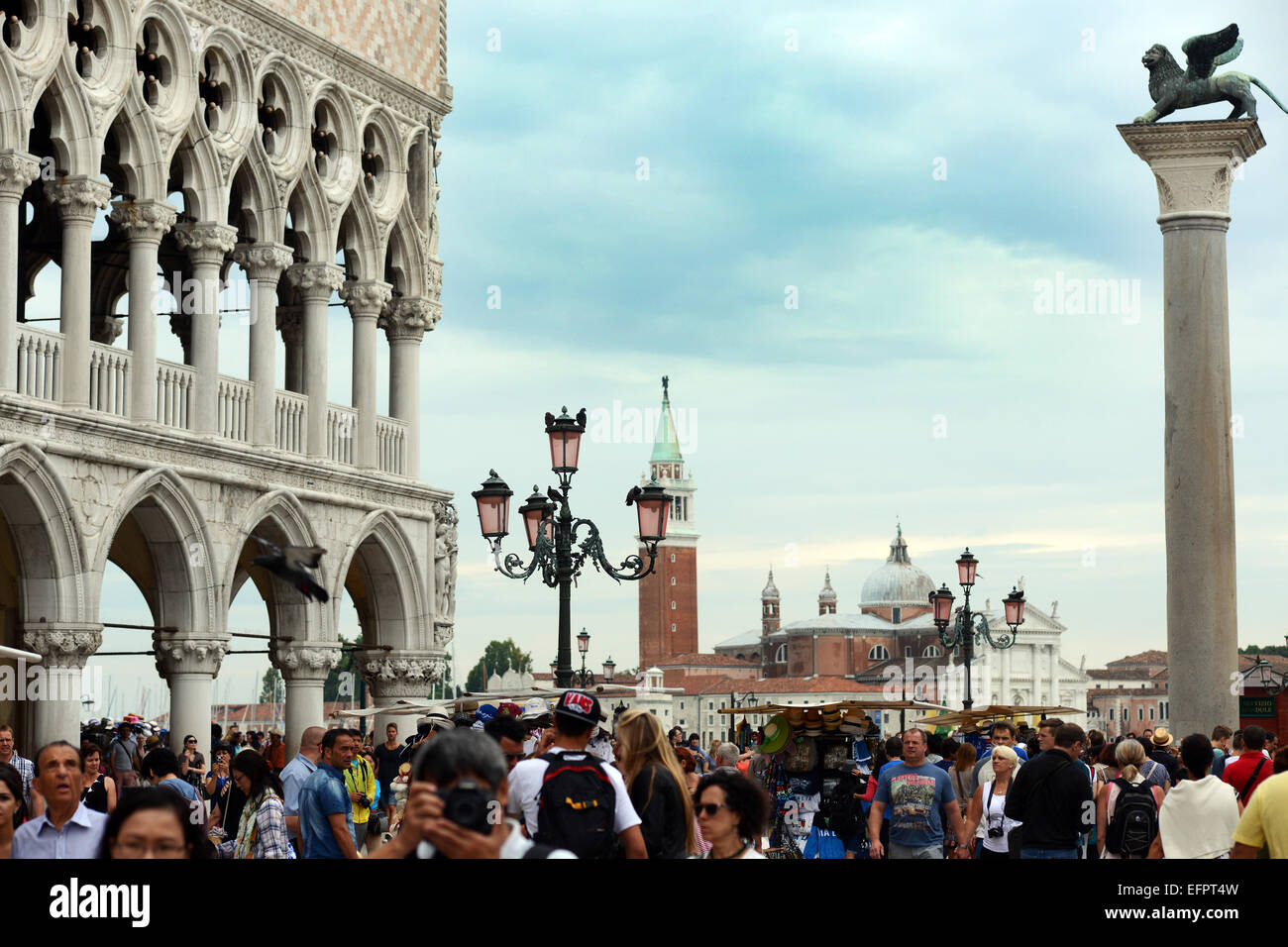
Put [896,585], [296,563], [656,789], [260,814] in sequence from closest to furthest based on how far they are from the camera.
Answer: [296,563], [656,789], [260,814], [896,585]

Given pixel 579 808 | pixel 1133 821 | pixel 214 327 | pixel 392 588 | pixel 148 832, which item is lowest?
pixel 1133 821

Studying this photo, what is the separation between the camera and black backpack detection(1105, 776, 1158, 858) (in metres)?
10.9

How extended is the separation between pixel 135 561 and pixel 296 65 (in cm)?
641

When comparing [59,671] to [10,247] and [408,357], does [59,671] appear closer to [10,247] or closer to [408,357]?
[10,247]

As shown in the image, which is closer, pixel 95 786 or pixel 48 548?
pixel 95 786

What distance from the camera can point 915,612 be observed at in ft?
566

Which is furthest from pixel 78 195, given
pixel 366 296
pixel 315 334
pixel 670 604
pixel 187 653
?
pixel 670 604

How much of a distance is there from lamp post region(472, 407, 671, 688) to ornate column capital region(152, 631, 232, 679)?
435 cm

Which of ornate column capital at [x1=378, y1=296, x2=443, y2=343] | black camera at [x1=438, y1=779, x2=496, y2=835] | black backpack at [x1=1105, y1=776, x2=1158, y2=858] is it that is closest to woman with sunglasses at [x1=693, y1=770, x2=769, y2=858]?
black camera at [x1=438, y1=779, x2=496, y2=835]

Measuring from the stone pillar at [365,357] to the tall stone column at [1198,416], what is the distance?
10879 millimetres

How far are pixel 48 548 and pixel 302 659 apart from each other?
4.93m

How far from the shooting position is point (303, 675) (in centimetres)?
2375

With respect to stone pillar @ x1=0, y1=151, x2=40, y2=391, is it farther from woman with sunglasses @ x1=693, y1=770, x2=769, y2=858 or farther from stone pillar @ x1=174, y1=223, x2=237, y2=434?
woman with sunglasses @ x1=693, y1=770, x2=769, y2=858
